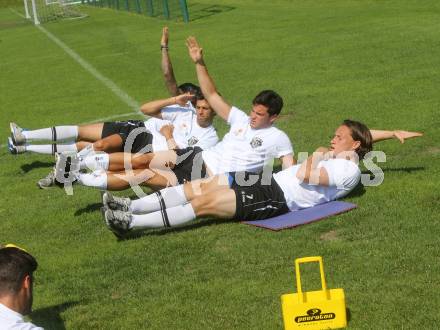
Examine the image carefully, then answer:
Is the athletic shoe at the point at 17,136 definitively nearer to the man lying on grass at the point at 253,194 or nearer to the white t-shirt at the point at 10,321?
the man lying on grass at the point at 253,194

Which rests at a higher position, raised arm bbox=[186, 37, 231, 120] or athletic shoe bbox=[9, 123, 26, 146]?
raised arm bbox=[186, 37, 231, 120]

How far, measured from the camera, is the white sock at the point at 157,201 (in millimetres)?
8680

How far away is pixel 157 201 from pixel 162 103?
2.28 metres

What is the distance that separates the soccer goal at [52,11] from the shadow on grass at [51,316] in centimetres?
4258

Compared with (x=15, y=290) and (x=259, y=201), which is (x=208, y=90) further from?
(x=15, y=290)

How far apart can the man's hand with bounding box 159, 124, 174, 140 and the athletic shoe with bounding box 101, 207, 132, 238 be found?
2420mm

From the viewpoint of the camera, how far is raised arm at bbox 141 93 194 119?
10328 millimetres

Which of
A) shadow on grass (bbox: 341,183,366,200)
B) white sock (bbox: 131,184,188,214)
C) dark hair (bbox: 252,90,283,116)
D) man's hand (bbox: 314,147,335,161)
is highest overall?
dark hair (bbox: 252,90,283,116)

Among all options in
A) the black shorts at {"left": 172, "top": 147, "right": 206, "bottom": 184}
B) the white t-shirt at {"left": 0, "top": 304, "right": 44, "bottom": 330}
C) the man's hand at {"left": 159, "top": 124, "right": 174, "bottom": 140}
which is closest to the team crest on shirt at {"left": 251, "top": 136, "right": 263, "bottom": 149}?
the black shorts at {"left": 172, "top": 147, "right": 206, "bottom": 184}

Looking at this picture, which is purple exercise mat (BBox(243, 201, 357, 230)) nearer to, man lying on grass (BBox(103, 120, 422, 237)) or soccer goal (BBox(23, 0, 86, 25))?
man lying on grass (BBox(103, 120, 422, 237))

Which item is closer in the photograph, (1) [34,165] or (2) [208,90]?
(2) [208,90]

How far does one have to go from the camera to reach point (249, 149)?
31.2 feet

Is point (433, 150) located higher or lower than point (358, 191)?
lower

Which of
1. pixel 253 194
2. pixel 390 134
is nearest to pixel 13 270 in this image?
pixel 253 194
